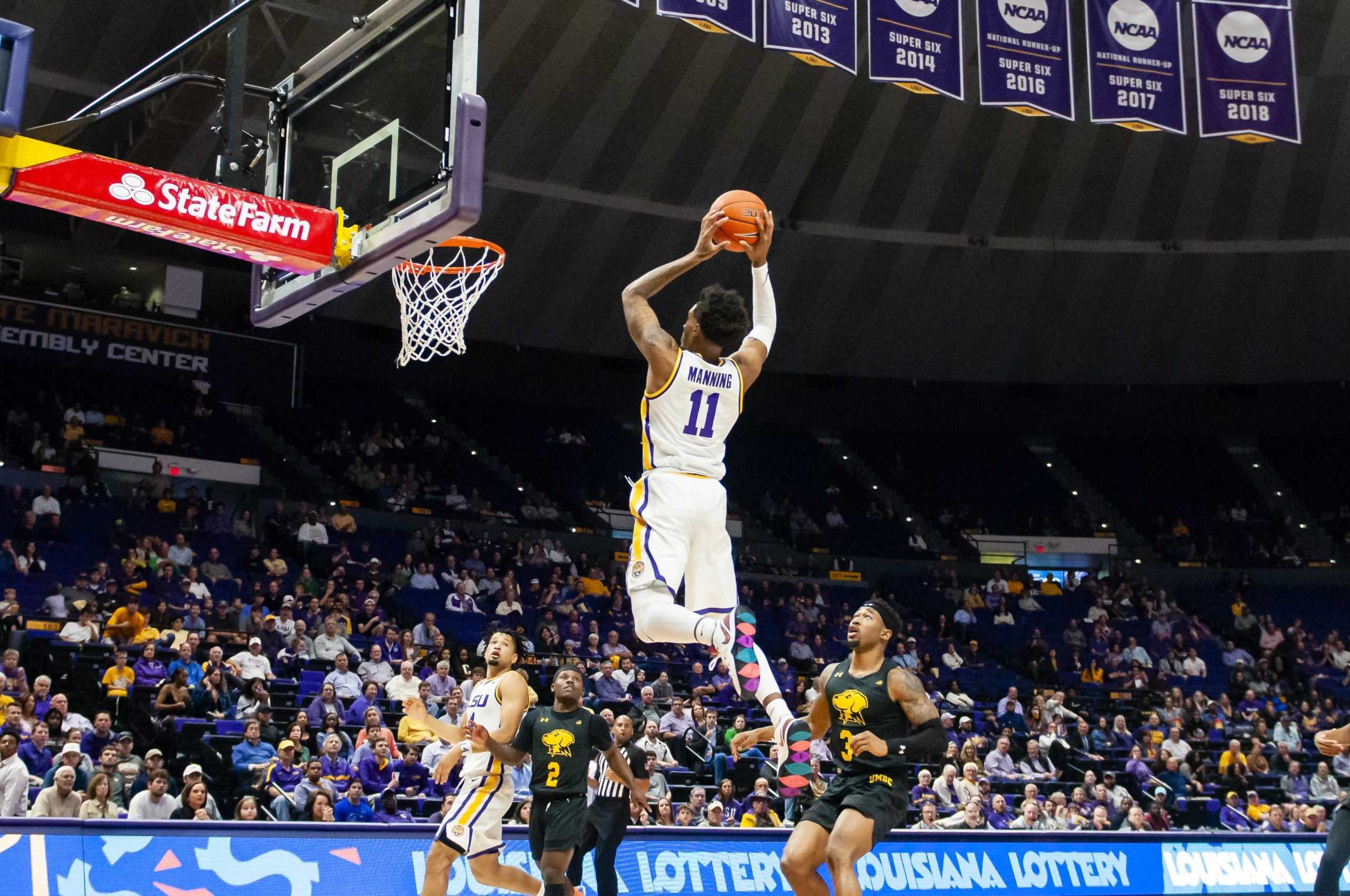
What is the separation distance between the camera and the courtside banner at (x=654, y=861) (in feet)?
27.8

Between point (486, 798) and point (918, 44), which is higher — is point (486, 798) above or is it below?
below

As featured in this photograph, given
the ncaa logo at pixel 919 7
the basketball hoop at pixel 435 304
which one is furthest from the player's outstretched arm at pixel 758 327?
the ncaa logo at pixel 919 7

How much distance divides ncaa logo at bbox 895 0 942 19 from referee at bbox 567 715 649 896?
426 inches

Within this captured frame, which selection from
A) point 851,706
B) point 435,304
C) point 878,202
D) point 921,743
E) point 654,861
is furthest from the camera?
point 878,202

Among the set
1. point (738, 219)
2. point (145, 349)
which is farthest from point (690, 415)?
point (145, 349)

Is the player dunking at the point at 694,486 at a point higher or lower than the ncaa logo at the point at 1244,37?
lower

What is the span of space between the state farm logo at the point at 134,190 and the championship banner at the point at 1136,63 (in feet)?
42.4

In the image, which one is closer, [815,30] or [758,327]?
[758,327]

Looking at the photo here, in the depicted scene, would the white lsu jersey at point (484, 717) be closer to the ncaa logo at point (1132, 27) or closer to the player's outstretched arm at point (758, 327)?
the player's outstretched arm at point (758, 327)

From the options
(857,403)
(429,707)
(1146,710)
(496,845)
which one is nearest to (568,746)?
(496,845)

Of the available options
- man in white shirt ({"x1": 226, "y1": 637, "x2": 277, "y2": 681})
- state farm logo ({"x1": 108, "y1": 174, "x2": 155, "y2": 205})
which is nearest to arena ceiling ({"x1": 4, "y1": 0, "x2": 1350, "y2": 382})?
man in white shirt ({"x1": 226, "y1": 637, "x2": 277, "y2": 681})

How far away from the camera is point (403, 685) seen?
15859 millimetres

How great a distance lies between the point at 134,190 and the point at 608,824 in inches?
204

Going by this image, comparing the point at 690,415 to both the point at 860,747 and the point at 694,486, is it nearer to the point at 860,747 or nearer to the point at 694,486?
the point at 694,486
